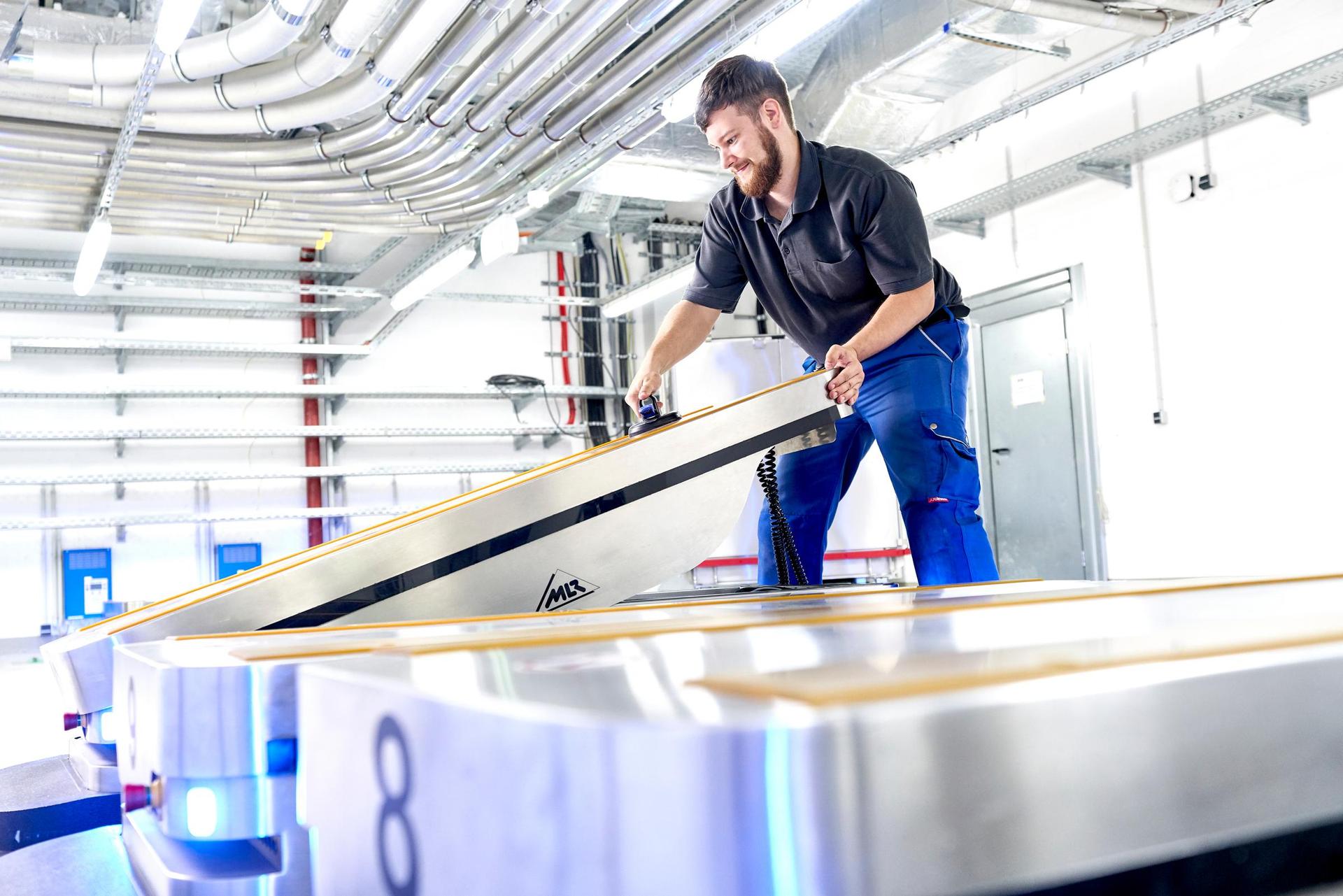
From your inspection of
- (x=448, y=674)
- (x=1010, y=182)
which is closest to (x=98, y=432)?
(x=1010, y=182)

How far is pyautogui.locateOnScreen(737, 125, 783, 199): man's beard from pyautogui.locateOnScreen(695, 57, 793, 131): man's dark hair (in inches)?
1.5

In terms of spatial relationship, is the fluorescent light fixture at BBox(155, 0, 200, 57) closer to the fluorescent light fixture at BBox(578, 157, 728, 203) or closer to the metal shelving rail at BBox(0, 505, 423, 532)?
the fluorescent light fixture at BBox(578, 157, 728, 203)

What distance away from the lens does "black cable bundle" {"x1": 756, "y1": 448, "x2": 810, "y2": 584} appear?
68.9 inches

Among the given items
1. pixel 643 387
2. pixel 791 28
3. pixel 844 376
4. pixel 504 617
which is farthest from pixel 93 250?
pixel 504 617

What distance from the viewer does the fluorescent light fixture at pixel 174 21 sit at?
→ 286 centimetres

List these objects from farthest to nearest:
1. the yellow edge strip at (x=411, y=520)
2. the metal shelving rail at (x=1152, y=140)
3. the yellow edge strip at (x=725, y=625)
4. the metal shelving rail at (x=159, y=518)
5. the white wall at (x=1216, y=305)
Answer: the metal shelving rail at (x=159, y=518), the white wall at (x=1216, y=305), the metal shelving rail at (x=1152, y=140), the yellow edge strip at (x=411, y=520), the yellow edge strip at (x=725, y=625)

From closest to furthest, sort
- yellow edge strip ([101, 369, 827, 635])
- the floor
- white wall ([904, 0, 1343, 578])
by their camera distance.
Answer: yellow edge strip ([101, 369, 827, 635]) < the floor < white wall ([904, 0, 1343, 578])

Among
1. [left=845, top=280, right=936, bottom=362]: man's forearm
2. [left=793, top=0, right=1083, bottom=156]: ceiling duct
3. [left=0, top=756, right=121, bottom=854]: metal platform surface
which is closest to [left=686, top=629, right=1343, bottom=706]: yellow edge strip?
[left=0, top=756, right=121, bottom=854]: metal platform surface

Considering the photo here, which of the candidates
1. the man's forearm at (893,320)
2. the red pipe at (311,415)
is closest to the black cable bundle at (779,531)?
the man's forearm at (893,320)

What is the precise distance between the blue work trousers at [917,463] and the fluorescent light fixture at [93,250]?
3.87 meters

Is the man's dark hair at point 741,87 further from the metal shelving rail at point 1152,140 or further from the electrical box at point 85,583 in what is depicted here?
the electrical box at point 85,583

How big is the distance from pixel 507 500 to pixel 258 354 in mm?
6190

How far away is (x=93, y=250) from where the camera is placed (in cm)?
475

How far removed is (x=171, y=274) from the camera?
6.70m
